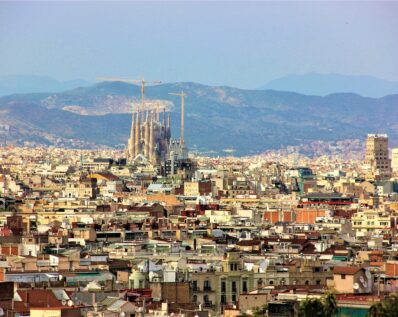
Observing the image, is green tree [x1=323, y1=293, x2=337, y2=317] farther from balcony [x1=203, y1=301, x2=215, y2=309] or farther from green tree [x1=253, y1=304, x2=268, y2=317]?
balcony [x1=203, y1=301, x2=215, y2=309]

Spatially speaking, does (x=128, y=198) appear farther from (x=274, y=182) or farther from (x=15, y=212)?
(x=274, y=182)

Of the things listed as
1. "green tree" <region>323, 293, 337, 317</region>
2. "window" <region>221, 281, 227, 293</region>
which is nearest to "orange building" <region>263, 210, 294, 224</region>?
"window" <region>221, 281, 227, 293</region>

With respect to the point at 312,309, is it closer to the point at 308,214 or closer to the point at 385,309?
the point at 385,309

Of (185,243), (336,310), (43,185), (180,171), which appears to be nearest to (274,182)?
(180,171)

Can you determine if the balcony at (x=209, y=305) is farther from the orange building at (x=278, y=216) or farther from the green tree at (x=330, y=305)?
the orange building at (x=278, y=216)

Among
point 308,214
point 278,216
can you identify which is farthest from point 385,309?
point 308,214

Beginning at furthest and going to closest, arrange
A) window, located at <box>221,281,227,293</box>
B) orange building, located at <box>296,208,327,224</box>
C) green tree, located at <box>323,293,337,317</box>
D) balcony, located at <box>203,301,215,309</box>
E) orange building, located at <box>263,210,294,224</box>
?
orange building, located at <box>263,210,294,224</box>, orange building, located at <box>296,208,327,224</box>, window, located at <box>221,281,227,293</box>, balcony, located at <box>203,301,215,309</box>, green tree, located at <box>323,293,337,317</box>

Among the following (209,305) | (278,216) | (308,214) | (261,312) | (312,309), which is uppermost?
(308,214)

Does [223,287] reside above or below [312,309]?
above

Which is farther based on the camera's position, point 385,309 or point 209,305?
point 209,305
